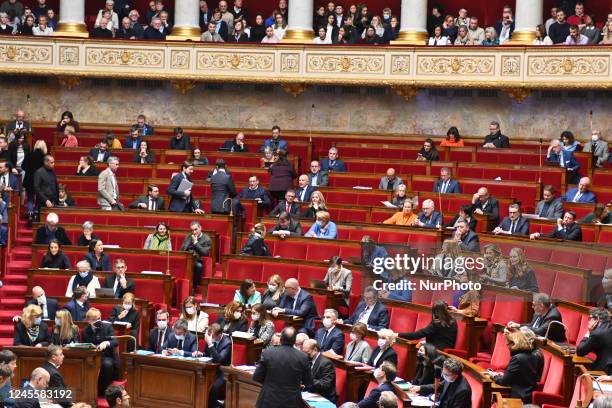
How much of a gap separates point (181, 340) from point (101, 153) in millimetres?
5468

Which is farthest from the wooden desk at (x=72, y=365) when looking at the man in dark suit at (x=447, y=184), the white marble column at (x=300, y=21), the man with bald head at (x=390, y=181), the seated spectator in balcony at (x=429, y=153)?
the white marble column at (x=300, y=21)

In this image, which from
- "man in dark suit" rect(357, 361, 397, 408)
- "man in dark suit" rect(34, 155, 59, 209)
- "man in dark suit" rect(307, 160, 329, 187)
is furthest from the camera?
"man in dark suit" rect(307, 160, 329, 187)

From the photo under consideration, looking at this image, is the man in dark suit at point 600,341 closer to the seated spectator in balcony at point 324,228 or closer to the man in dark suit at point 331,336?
the man in dark suit at point 331,336

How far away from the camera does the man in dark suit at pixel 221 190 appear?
15125 millimetres

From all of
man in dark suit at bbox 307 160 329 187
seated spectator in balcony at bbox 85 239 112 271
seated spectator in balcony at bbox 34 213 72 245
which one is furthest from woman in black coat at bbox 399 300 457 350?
man in dark suit at bbox 307 160 329 187

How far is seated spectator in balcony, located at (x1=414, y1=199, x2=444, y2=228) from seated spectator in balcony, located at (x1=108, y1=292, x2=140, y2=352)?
314 centimetres

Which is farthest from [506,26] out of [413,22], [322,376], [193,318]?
[322,376]

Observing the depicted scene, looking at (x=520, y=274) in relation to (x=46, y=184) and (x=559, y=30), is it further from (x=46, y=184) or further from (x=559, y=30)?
(x=559, y=30)

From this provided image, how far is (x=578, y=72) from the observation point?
57.9 feet

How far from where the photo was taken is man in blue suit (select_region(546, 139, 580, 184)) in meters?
15.8

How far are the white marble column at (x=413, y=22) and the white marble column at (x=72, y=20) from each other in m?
4.52

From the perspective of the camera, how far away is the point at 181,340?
11969mm

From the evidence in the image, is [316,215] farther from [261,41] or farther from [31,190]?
[261,41]

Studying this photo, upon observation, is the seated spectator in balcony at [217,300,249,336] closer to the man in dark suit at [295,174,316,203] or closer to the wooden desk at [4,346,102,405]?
the wooden desk at [4,346,102,405]
